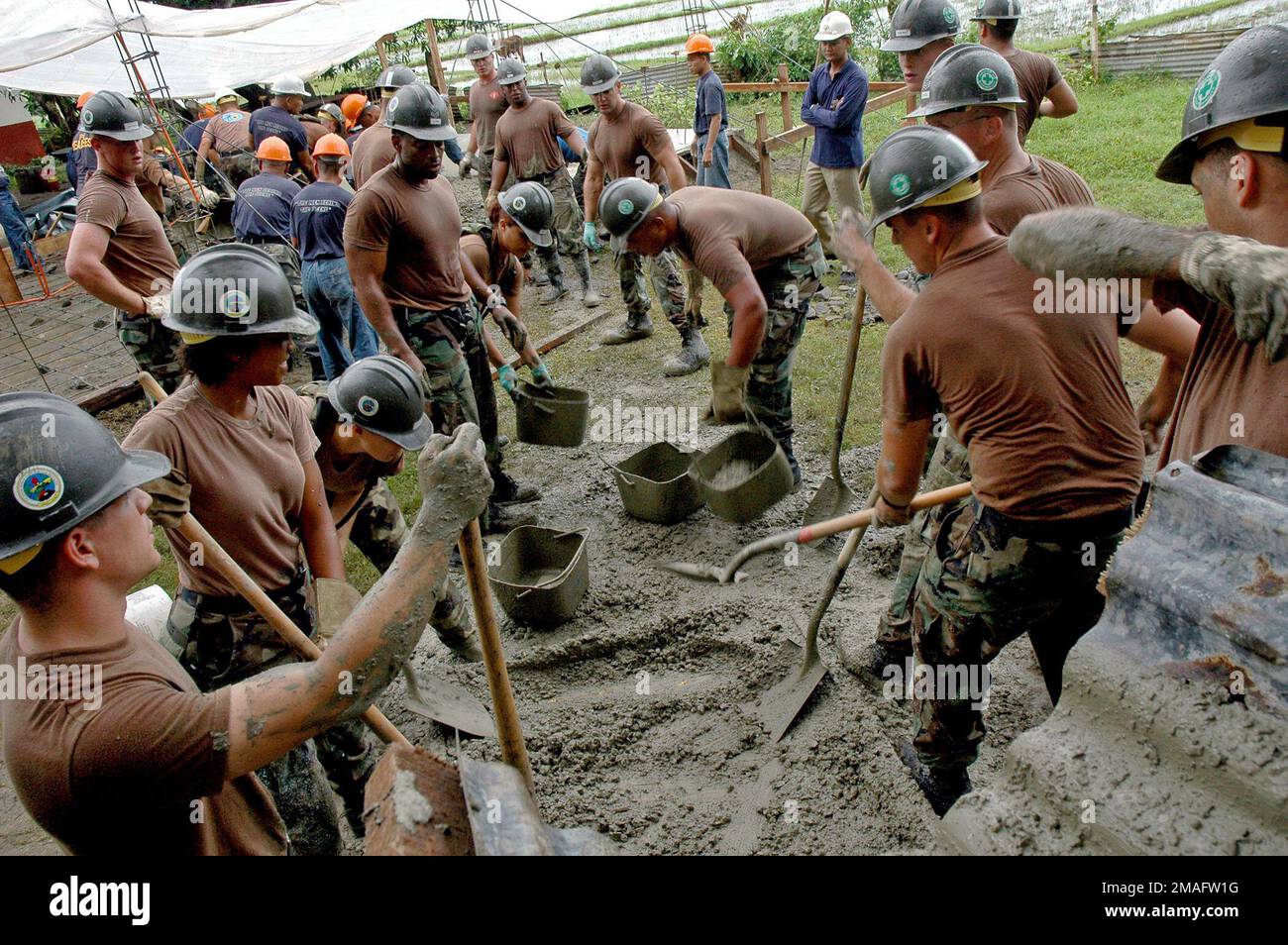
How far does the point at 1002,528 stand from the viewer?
266 cm

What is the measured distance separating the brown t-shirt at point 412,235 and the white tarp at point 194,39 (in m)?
6.85

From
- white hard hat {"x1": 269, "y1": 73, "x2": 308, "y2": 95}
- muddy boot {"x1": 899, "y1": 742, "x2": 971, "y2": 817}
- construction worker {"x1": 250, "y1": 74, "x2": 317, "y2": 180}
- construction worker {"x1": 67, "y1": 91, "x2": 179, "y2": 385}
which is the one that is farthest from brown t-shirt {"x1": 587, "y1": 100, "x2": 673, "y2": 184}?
muddy boot {"x1": 899, "y1": 742, "x2": 971, "y2": 817}

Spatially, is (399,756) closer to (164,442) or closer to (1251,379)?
(164,442)

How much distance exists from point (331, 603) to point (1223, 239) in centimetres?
273

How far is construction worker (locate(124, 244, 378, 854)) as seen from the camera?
8.78 ft

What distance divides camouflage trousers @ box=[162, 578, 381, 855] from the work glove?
49 centimetres

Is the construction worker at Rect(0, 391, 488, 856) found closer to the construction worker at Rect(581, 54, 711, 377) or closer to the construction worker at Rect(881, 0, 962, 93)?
the construction worker at Rect(881, 0, 962, 93)

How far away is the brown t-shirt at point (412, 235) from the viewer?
461cm

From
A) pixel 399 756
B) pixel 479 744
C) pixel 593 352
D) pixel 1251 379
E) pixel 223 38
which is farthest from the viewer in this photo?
pixel 223 38

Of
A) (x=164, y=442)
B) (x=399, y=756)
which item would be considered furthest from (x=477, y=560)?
(x=164, y=442)

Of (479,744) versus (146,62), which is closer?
(479,744)

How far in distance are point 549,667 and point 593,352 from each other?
4.22 metres

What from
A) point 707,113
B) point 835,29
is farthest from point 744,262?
point 707,113
